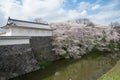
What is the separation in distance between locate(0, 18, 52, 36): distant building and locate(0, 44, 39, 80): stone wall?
1532 mm

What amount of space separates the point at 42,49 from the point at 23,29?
291 centimetres

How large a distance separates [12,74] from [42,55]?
4.65 m

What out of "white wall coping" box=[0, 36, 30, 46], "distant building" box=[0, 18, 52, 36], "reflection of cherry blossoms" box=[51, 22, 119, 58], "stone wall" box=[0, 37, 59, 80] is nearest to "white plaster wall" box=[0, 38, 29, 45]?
"white wall coping" box=[0, 36, 30, 46]

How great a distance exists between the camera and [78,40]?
17859 millimetres

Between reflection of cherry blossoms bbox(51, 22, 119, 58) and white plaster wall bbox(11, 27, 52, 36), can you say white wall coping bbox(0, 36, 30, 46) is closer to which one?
white plaster wall bbox(11, 27, 52, 36)

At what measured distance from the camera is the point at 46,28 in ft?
52.8

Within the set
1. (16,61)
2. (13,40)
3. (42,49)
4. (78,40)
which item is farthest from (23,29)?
(78,40)

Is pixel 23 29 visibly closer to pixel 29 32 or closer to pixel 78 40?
pixel 29 32

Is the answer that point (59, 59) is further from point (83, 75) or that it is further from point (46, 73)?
point (83, 75)

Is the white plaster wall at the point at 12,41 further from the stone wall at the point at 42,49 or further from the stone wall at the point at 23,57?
the stone wall at the point at 42,49

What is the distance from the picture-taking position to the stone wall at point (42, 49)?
44.7 ft

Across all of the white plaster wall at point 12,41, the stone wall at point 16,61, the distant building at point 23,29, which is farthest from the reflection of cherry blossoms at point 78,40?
the white plaster wall at point 12,41

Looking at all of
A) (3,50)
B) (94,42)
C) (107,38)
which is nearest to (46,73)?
(3,50)

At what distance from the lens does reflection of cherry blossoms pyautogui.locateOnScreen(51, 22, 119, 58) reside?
16236mm
